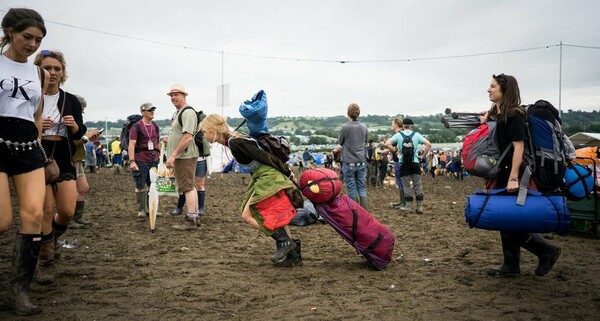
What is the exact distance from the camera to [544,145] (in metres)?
3.69

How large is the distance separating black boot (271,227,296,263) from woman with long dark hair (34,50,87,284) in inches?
78.0

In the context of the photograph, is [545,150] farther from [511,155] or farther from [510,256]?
[510,256]

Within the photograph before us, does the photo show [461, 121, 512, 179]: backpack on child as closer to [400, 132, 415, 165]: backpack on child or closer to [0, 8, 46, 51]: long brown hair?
[0, 8, 46, 51]: long brown hair

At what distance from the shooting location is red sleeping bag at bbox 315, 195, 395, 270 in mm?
4219

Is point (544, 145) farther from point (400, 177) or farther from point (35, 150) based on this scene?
point (400, 177)

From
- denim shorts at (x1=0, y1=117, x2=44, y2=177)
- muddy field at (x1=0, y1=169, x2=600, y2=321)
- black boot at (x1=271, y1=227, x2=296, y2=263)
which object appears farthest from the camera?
black boot at (x1=271, y1=227, x2=296, y2=263)

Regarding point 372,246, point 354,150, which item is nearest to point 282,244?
point 372,246

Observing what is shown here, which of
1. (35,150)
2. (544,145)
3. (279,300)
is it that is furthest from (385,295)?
(35,150)

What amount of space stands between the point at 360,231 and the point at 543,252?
5.44 ft

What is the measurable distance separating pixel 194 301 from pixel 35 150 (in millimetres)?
1649

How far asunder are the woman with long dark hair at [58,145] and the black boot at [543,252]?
4.28 m

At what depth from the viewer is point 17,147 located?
298 centimetres

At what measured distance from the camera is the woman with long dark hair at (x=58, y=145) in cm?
394

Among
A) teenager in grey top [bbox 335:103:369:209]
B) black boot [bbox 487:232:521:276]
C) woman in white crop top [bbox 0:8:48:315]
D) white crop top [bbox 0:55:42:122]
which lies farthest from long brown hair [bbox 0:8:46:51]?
teenager in grey top [bbox 335:103:369:209]
